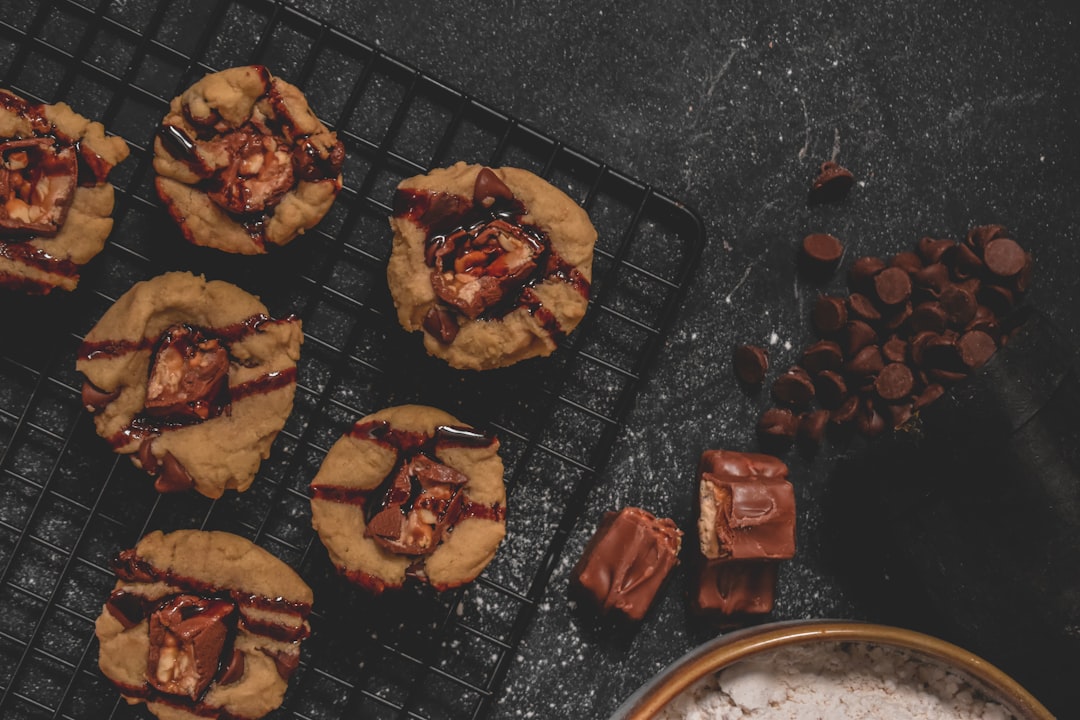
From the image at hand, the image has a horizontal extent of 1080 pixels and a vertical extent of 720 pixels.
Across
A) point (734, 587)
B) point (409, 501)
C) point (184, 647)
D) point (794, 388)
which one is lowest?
point (184, 647)

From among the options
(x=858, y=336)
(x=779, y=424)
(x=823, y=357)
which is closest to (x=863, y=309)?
(x=858, y=336)

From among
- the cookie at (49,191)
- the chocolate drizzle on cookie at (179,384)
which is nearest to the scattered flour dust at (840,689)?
the chocolate drizzle on cookie at (179,384)

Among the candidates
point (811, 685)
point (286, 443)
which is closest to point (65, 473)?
point (286, 443)

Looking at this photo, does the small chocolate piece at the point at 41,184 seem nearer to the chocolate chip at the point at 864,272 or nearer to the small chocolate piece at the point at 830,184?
the small chocolate piece at the point at 830,184

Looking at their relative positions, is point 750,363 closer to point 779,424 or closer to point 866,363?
point 779,424

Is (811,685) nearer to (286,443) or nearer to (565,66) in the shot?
(286,443)
